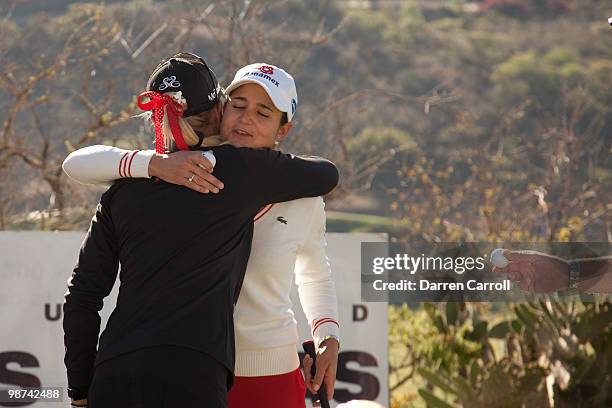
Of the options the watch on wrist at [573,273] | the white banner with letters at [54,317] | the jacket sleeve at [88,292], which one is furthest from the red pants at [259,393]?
the white banner with letters at [54,317]

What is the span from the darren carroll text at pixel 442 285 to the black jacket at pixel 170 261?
230 cm

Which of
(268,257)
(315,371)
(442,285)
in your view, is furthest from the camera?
(442,285)

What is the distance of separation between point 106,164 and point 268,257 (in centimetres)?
39

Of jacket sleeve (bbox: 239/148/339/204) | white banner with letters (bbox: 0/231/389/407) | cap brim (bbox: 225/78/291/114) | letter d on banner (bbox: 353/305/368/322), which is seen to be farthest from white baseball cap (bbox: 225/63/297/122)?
letter d on banner (bbox: 353/305/368/322)

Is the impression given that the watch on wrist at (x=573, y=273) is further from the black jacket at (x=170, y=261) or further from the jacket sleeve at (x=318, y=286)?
the black jacket at (x=170, y=261)

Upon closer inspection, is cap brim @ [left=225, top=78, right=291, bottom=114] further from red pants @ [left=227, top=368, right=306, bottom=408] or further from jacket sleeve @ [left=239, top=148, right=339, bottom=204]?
red pants @ [left=227, top=368, right=306, bottom=408]

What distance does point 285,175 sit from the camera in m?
2.19

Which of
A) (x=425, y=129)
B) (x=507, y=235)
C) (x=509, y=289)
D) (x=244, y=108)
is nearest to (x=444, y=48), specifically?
(x=425, y=129)

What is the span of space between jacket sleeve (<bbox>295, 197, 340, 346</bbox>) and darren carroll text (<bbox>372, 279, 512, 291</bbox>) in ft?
6.56

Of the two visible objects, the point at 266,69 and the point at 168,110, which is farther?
the point at 266,69

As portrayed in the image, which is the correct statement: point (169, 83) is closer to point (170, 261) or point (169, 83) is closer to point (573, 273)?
point (170, 261)

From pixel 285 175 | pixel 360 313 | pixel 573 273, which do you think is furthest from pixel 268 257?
pixel 360 313

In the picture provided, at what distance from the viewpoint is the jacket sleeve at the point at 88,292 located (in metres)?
2.13

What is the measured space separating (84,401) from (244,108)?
28.4 inches
